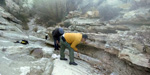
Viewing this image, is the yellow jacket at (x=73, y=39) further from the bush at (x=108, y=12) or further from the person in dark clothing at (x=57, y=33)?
the bush at (x=108, y=12)

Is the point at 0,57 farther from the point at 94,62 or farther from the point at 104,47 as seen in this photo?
the point at 104,47

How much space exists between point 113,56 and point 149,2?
2.94 meters

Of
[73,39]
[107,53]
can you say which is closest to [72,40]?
[73,39]

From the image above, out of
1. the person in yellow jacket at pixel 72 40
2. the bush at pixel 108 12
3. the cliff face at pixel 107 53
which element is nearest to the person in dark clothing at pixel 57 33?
the cliff face at pixel 107 53

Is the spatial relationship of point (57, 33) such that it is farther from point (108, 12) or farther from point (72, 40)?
point (108, 12)

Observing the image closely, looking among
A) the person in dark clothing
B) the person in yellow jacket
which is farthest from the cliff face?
the person in dark clothing

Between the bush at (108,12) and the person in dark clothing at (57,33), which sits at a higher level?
the bush at (108,12)

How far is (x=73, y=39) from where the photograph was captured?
9.83 ft

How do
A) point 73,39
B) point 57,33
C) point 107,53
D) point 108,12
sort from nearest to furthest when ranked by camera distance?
point 73,39 → point 107,53 → point 57,33 → point 108,12

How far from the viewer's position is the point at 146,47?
239cm

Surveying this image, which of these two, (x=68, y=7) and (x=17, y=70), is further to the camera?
(x=68, y=7)

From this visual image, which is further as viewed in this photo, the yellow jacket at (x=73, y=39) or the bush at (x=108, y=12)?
the bush at (x=108, y=12)

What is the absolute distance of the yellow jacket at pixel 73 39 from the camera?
2906 millimetres

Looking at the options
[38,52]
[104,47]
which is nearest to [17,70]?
[38,52]
